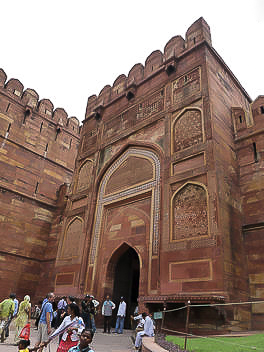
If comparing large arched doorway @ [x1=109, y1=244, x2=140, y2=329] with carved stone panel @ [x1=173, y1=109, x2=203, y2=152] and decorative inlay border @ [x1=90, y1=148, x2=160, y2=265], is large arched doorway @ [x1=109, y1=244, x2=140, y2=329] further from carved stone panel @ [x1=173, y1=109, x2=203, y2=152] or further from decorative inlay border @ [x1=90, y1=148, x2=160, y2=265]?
carved stone panel @ [x1=173, y1=109, x2=203, y2=152]

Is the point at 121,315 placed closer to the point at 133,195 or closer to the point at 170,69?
the point at 133,195

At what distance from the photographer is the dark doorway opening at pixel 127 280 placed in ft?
31.3

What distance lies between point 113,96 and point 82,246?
6812mm

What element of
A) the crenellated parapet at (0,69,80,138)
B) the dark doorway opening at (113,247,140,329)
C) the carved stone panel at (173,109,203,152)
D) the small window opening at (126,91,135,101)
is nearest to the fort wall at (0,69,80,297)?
the crenellated parapet at (0,69,80,138)

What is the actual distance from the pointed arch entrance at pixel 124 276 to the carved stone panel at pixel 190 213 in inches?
85.5

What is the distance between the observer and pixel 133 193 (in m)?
9.50

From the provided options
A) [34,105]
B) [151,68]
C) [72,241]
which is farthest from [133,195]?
[34,105]

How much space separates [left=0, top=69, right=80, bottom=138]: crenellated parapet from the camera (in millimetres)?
14980

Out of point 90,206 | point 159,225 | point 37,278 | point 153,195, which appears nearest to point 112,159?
point 90,206

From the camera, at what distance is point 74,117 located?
58.4ft

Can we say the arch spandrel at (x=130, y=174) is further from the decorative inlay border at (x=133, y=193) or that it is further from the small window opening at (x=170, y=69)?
the small window opening at (x=170, y=69)

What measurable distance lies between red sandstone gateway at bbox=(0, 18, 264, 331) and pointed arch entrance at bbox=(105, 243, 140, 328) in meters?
0.04

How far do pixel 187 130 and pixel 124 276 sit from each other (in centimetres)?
534

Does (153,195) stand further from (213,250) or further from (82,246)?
(82,246)
